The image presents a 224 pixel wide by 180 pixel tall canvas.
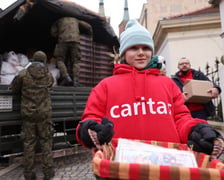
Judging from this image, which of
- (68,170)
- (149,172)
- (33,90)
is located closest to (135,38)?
(149,172)

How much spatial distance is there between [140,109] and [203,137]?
391 millimetres

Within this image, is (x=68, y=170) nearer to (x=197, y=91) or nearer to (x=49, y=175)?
(x=49, y=175)

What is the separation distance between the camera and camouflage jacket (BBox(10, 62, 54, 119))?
10.5ft

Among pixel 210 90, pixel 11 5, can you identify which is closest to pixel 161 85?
pixel 210 90

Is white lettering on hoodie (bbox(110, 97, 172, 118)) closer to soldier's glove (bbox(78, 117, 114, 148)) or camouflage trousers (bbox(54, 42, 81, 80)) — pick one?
soldier's glove (bbox(78, 117, 114, 148))

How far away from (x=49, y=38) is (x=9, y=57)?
1.66 metres

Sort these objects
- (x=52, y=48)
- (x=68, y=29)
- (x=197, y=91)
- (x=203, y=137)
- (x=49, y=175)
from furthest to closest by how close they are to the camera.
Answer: (x=52, y=48)
(x=68, y=29)
(x=49, y=175)
(x=197, y=91)
(x=203, y=137)

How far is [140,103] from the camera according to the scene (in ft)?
4.10

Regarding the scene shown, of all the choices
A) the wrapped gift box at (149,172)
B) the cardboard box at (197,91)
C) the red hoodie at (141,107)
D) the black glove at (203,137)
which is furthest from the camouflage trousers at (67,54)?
the wrapped gift box at (149,172)

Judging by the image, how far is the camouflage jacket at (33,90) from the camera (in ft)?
10.5

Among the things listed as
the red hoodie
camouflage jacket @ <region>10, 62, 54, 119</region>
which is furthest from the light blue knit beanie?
camouflage jacket @ <region>10, 62, 54, 119</region>

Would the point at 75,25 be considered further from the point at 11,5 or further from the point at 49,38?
the point at 49,38

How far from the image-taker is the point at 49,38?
5902 millimetres

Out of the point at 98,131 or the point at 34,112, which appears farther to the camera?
the point at 34,112
